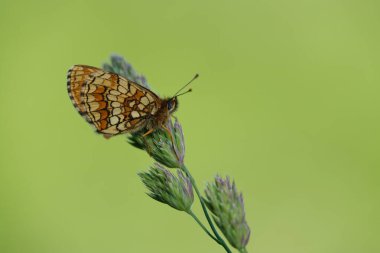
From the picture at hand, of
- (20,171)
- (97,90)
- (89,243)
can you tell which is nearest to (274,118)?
(89,243)

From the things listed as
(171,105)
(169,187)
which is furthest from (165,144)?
(171,105)

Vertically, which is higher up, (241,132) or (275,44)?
(275,44)

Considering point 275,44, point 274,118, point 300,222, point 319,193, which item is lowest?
point 300,222

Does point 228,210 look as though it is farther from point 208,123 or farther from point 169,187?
point 208,123

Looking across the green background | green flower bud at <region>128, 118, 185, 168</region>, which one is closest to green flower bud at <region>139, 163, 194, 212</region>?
green flower bud at <region>128, 118, 185, 168</region>

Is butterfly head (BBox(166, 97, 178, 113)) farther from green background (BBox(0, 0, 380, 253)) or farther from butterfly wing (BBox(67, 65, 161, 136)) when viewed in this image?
green background (BBox(0, 0, 380, 253))

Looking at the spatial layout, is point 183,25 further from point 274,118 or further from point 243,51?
point 274,118

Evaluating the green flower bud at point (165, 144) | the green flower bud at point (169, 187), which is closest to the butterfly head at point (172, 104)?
the green flower bud at point (165, 144)

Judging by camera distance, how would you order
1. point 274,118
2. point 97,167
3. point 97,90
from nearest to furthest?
point 97,90, point 97,167, point 274,118
